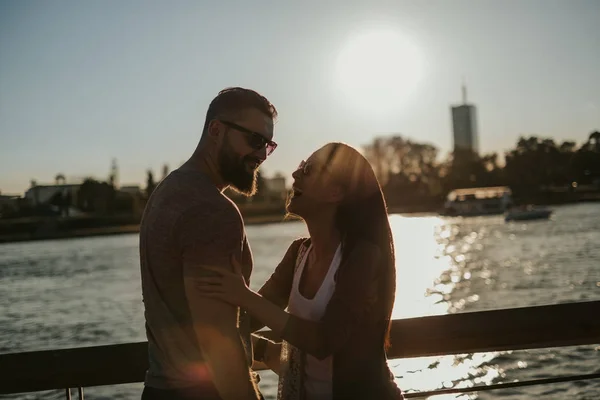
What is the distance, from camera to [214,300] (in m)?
2.23

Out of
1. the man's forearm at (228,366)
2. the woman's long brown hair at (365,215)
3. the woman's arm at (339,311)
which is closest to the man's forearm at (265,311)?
the woman's arm at (339,311)

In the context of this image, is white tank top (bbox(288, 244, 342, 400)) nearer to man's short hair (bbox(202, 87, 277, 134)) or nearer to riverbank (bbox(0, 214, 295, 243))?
man's short hair (bbox(202, 87, 277, 134))

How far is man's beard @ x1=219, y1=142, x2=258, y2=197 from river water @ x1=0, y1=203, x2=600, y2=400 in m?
7.42

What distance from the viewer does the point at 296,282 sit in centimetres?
264

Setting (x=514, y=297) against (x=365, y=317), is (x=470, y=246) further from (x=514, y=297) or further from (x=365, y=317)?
(x=365, y=317)

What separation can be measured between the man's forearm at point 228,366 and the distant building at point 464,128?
373ft

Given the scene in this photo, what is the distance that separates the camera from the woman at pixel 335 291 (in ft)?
7.73

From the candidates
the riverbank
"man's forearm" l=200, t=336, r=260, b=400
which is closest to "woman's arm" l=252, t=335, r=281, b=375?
"man's forearm" l=200, t=336, r=260, b=400

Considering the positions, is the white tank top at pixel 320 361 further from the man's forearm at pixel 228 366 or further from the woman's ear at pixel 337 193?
the man's forearm at pixel 228 366

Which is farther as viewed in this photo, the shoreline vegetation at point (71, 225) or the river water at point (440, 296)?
the shoreline vegetation at point (71, 225)

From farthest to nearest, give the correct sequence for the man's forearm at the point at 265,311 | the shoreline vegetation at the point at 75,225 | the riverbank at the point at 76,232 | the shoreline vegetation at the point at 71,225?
1. the riverbank at the point at 76,232
2. the shoreline vegetation at the point at 71,225
3. the shoreline vegetation at the point at 75,225
4. the man's forearm at the point at 265,311

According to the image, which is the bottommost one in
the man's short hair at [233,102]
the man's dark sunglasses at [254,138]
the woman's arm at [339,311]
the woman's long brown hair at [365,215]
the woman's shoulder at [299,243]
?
the woman's arm at [339,311]

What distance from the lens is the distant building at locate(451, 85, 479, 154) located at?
382ft

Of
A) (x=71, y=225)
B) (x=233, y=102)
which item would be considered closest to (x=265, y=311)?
(x=233, y=102)
